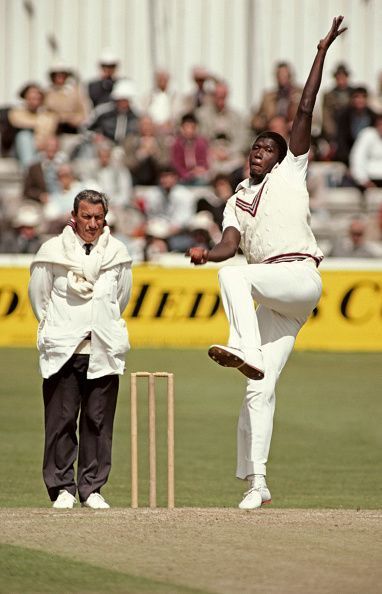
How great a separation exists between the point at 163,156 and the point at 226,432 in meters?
8.93

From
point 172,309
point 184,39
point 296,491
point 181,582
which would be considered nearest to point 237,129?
point 184,39

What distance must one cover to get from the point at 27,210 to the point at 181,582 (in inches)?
533

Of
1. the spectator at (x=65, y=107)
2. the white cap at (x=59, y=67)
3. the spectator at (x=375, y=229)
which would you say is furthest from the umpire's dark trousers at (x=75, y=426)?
the white cap at (x=59, y=67)

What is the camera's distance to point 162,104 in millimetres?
23172

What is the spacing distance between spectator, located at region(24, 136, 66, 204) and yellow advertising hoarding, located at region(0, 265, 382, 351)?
99.7 inches

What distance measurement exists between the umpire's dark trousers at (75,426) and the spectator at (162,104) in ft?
45.9

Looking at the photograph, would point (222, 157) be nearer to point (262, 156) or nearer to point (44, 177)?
point (44, 177)

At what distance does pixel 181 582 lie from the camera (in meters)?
6.85

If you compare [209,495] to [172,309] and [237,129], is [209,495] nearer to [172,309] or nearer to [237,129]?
[172,309]

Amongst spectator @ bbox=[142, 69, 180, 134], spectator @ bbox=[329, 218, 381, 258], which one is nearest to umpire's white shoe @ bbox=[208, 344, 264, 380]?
spectator @ bbox=[329, 218, 381, 258]

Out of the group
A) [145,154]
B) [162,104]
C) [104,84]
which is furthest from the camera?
[162,104]

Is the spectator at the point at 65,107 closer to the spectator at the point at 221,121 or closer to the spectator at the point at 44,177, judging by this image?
the spectator at the point at 44,177

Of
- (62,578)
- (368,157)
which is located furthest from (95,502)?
(368,157)

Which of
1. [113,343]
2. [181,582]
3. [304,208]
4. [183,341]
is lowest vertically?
[183,341]
